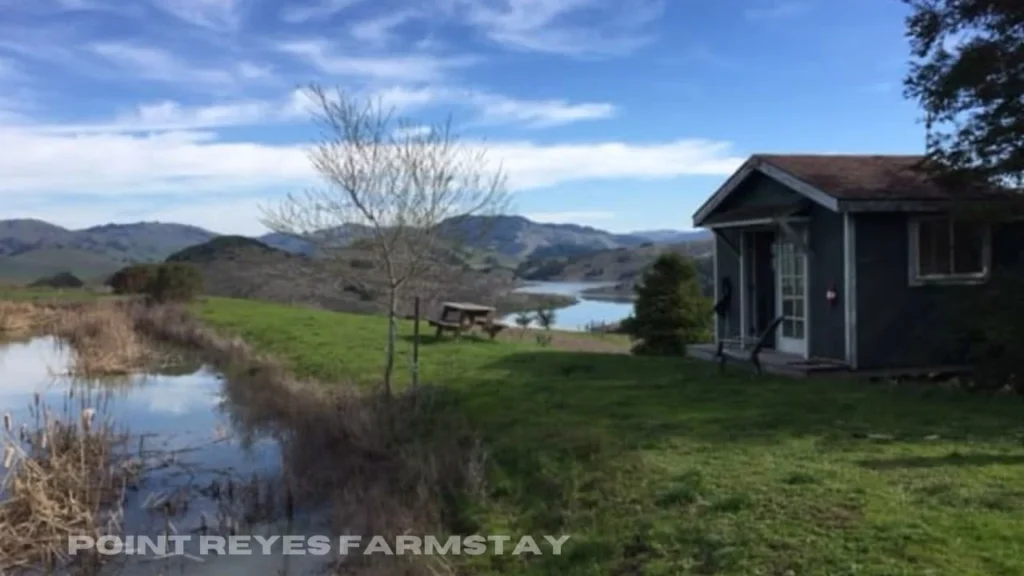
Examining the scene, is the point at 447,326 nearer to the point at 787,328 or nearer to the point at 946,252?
the point at 787,328

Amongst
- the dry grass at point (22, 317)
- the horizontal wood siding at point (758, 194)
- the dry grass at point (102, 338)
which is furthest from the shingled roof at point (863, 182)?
the dry grass at point (22, 317)

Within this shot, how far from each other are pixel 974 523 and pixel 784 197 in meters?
9.93

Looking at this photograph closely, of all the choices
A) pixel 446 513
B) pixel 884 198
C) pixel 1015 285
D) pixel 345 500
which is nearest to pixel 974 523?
pixel 446 513

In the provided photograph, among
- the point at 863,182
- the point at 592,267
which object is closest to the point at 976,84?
the point at 863,182

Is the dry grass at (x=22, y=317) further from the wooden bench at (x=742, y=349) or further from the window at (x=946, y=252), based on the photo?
the window at (x=946, y=252)

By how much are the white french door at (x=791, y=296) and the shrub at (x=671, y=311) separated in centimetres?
342

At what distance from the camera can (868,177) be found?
1405 centimetres

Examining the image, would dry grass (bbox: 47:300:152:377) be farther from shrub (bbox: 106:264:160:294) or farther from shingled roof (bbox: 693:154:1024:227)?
shingled roof (bbox: 693:154:1024:227)

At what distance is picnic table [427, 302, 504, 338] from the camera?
19.3 metres

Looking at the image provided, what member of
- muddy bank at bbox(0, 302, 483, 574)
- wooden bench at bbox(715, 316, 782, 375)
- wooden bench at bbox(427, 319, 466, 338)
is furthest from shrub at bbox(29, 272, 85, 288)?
wooden bench at bbox(715, 316, 782, 375)

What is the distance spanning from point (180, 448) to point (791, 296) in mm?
9522

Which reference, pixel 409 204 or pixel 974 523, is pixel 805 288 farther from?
pixel 974 523

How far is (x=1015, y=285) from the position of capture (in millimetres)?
11219

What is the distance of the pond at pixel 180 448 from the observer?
7699 mm
